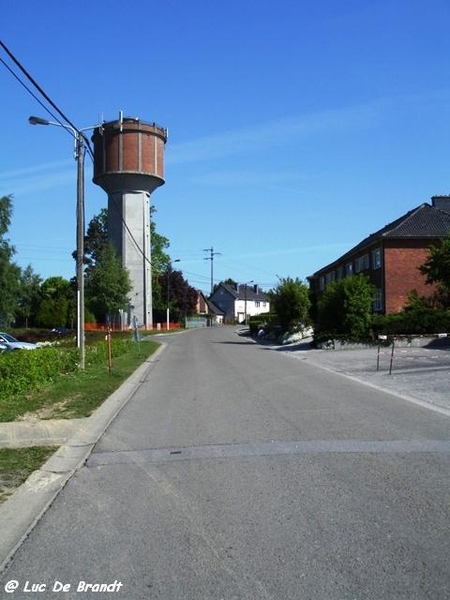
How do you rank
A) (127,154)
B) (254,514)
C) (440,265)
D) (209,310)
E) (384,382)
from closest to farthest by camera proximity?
(254,514) → (384,382) → (440,265) → (127,154) → (209,310)

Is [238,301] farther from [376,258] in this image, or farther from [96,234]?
[376,258]

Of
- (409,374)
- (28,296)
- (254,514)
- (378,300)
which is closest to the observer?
(254,514)

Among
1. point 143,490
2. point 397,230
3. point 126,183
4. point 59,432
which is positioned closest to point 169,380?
point 59,432

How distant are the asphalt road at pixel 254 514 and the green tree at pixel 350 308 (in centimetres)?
2577

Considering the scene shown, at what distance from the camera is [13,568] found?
4.73 meters

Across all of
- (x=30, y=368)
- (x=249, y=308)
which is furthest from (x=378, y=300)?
(x=249, y=308)

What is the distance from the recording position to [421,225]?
157 feet

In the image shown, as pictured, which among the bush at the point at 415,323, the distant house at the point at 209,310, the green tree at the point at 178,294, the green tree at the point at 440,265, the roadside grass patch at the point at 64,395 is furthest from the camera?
the distant house at the point at 209,310

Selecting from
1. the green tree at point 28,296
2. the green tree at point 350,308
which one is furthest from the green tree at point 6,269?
the green tree at point 350,308

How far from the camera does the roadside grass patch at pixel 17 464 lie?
700 cm

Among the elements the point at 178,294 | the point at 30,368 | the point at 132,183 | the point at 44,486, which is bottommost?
the point at 44,486

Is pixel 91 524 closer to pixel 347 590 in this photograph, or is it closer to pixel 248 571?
pixel 248 571

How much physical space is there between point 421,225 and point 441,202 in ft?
24.2

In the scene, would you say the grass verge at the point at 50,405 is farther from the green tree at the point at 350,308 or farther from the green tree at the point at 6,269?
the green tree at the point at 6,269
